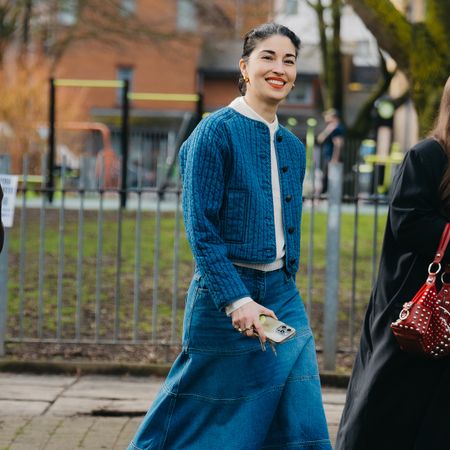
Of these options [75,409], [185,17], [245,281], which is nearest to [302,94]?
[185,17]

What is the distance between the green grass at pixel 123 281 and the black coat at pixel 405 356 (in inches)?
135

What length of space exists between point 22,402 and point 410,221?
3303 mm

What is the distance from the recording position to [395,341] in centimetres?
415

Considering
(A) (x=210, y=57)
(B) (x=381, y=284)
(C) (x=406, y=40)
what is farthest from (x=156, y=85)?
(B) (x=381, y=284)

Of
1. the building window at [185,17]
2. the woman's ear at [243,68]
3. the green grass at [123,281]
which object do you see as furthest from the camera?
the building window at [185,17]

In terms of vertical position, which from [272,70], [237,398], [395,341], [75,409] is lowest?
[75,409]

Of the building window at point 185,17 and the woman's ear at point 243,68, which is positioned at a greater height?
the building window at point 185,17

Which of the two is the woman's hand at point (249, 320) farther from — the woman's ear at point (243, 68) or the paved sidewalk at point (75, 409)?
the paved sidewalk at point (75, 409)

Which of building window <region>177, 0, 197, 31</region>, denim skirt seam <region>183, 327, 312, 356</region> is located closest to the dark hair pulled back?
denim skirt seam <region>183, 327, 312, 356</region>

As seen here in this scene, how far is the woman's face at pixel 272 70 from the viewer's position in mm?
3811

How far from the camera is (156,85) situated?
52.4 m

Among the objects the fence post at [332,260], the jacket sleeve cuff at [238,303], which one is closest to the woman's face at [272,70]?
the jacket sleeve cuff at [238,303]

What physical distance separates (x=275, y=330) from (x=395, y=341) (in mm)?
716

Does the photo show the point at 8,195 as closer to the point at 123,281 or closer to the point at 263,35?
the point at 123,281
